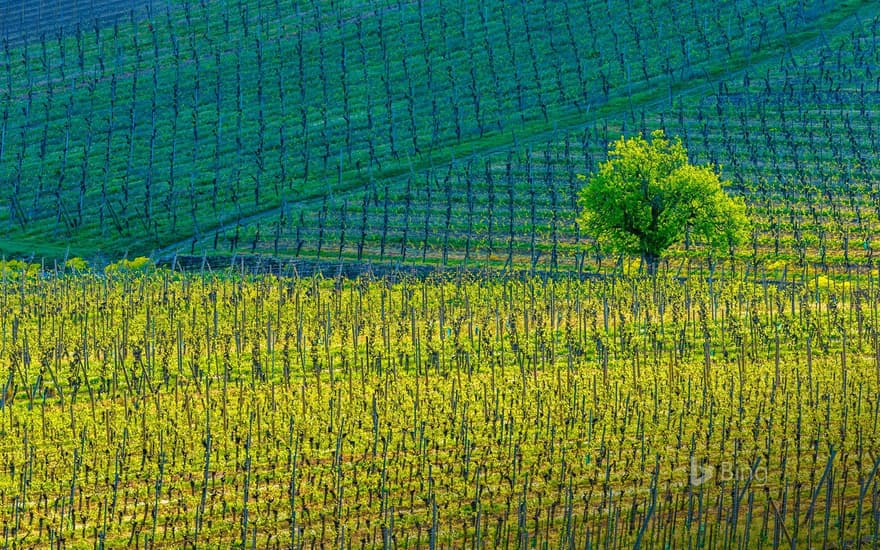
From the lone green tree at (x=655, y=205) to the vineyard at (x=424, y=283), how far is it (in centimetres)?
181

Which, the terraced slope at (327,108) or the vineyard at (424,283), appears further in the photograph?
the terraced slope at (327,108)

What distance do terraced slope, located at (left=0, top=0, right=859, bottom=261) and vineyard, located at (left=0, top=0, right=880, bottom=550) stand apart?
29 cm

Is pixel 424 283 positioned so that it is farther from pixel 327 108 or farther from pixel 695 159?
pixel 327 108

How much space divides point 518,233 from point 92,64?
4581 centimetres

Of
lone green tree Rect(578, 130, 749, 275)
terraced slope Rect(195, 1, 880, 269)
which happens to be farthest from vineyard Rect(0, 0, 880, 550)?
lone green tree Rect(578, 130, 749, 275)

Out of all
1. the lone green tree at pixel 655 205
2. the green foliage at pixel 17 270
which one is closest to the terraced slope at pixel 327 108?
the lone green tree at pixel 655 205

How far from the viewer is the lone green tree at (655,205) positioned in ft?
200

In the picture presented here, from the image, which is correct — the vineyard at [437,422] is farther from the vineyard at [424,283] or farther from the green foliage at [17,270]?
the green foliage at [17,270]

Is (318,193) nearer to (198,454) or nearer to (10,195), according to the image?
(10,195)

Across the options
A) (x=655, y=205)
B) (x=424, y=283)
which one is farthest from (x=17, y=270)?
(x=655, y=205)

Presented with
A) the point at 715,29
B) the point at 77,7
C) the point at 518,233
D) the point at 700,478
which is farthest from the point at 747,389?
the point at 77,7

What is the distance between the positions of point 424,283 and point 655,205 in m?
12.7

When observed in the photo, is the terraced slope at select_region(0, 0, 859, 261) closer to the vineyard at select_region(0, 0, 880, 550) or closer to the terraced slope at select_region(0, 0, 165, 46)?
the vineyard at select_region(0, 0, 880, 550)

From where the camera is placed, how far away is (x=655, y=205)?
200 feet
